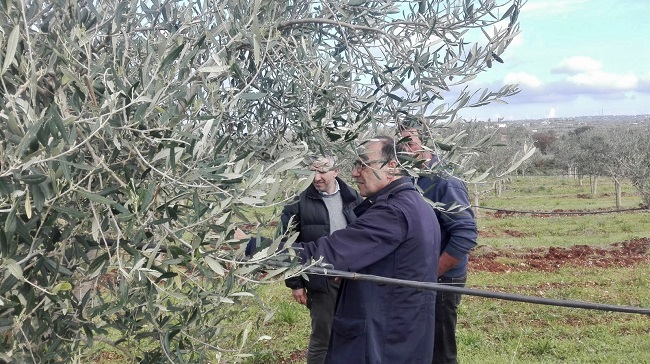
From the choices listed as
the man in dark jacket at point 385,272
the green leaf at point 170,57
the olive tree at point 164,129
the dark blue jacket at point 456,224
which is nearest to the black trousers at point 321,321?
the dark blue jacket at point 456,224

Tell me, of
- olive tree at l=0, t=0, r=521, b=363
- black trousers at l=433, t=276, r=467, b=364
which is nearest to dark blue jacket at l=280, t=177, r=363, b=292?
black trousers at l=433, t=276, r=467, b=364

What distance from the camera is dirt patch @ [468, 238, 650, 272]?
14.5 m

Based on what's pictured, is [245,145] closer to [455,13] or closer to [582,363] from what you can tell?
[455,13]

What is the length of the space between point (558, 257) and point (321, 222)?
1208 cm

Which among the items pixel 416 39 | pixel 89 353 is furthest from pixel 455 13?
pixel 89 353

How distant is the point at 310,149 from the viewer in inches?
90.2

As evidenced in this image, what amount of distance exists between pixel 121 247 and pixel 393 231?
189 cm

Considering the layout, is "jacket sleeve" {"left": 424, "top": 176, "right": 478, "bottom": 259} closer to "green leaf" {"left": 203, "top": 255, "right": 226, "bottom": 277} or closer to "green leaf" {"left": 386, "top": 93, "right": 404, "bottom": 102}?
"green leaf" {"left": 386, "top": 93, "right": 404, "bottom": 102}

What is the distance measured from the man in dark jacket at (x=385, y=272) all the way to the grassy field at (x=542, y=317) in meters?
0.54

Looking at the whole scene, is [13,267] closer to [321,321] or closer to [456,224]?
[456,224]

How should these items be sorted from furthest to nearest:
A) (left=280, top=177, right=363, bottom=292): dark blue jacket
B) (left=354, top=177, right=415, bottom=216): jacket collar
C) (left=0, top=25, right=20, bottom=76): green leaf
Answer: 1. (left=280, top=177, right=363, bottom=292): dark blue jacket
2. (left=354, top=177, right=415, bottom=216): jacket collar
3. (left=0, top=25, right=20, bottom=76): green leaf

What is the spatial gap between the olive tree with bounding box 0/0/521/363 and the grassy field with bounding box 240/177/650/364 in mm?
905

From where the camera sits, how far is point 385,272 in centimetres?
350

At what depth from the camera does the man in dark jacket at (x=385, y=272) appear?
334cm
